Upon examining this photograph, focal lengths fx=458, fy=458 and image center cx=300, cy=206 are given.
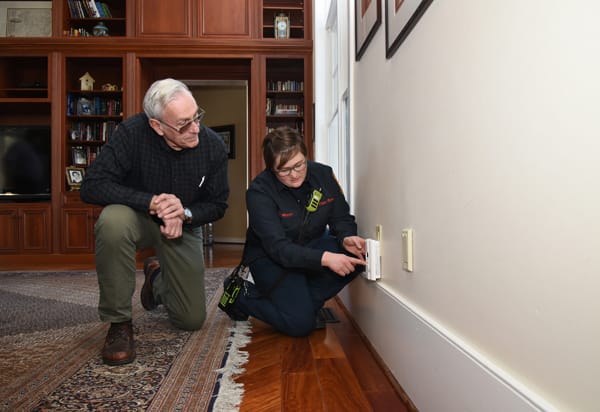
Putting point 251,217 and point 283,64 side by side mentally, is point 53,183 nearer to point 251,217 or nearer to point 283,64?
point 283,64

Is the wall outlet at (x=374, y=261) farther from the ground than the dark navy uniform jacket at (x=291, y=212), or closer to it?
closer to it

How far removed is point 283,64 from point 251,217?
3.68 metres

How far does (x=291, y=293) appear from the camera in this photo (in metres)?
1.71

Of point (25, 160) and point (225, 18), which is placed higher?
point (225, 18)

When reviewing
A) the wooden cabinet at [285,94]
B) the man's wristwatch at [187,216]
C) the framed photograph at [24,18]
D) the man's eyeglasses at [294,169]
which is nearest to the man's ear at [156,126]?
the man's wristwatch at [187,216]

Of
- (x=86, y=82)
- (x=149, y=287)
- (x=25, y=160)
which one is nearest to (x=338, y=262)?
(x=149, y=287)

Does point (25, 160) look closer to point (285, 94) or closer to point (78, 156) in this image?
point (78, 156)

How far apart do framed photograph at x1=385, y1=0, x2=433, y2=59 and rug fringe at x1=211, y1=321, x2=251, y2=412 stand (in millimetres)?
1002

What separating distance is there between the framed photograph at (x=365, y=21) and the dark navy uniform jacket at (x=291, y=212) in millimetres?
491

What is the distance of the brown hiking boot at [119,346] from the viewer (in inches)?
54.7

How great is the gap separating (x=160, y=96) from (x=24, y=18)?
4.43 metres

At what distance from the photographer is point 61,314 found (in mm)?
2146

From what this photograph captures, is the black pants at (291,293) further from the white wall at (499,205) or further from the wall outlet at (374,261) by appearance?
the white wall at (499,205)

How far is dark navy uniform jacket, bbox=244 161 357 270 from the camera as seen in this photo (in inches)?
65.6
